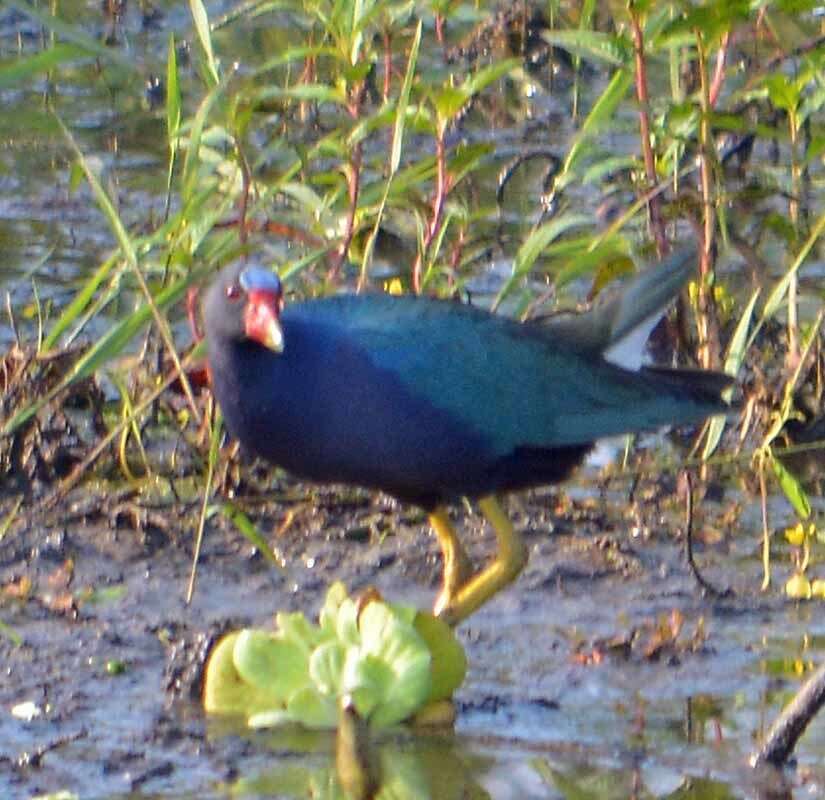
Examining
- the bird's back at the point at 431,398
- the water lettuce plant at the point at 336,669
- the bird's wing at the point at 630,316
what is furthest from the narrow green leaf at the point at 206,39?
the water lettuce plant at the point at 336,669

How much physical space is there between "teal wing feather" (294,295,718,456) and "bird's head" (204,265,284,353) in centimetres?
20

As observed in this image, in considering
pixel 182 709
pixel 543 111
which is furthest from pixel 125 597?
pixel 543 111

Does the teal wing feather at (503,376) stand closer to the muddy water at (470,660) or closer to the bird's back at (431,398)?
the bird's back at (431,398)

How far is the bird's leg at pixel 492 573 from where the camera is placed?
391 centimetres

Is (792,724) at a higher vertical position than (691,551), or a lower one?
lower

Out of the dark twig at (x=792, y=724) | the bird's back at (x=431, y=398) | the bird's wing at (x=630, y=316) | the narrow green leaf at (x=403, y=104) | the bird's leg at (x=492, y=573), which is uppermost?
the narrow green leaf at (x=403, y=104)

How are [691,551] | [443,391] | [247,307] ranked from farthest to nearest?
[691,551], [443,391], [247,307]

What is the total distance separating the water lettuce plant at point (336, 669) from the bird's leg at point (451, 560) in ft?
1.68

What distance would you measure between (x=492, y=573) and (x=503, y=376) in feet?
1.31

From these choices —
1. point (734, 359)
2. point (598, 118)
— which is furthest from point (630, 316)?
point (598, 118)

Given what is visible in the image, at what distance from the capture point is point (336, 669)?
3371 millimetres

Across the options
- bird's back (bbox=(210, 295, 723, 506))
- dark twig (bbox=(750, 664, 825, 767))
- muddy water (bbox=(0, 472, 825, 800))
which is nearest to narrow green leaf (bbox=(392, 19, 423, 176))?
bird's back (bbox=(210, 295, 723, 506))

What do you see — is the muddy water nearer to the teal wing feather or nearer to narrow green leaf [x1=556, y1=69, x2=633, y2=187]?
the teal wing feather

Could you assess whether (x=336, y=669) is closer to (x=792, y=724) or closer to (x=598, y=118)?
(x=792, y=724)
